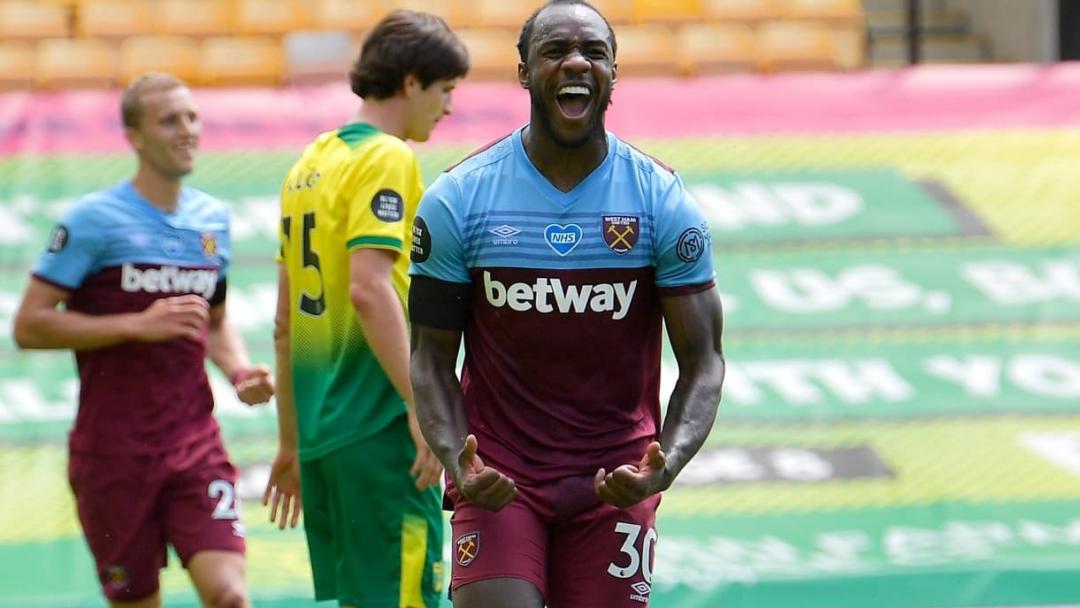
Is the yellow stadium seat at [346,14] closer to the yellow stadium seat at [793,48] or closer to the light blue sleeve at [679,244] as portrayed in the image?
the yellow stadium seat at [793,48]

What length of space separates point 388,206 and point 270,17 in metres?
7.75

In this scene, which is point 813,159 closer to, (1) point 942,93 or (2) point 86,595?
(1) point 942,93

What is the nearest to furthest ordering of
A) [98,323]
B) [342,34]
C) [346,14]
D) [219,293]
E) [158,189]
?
1. [98,323]
2. [158,189]
3. [219,293]
4. [342,34]
5. [346,14]

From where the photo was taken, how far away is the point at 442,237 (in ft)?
12.0

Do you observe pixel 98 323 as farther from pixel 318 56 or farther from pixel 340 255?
pixel 318 56

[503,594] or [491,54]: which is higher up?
[491,54]

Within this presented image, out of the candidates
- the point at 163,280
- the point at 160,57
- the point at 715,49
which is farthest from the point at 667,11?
the point at 163,280

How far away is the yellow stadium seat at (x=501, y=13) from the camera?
39.0ft

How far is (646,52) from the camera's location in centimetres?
1127

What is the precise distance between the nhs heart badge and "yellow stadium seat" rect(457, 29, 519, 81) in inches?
280

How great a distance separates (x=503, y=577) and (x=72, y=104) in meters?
5.96

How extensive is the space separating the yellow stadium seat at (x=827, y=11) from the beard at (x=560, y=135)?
28.8 feet

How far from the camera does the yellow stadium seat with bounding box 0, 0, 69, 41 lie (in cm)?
1195

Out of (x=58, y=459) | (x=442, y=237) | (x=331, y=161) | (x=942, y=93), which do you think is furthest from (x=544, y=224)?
(x=942, y=93)
